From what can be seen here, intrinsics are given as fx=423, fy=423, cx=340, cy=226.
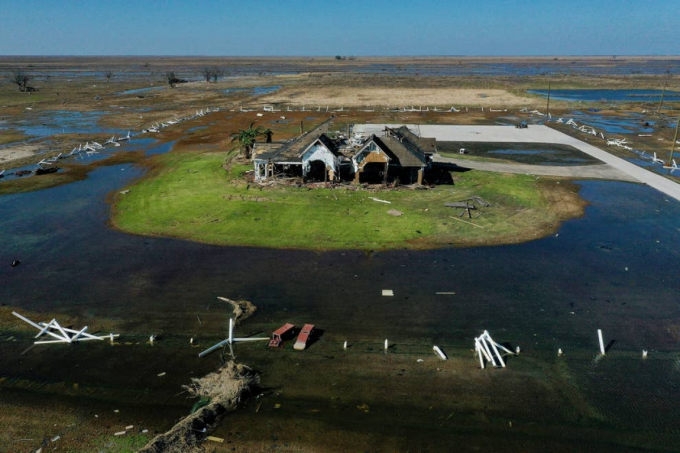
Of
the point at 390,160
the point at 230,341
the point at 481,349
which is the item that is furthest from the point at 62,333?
the point at 390,160

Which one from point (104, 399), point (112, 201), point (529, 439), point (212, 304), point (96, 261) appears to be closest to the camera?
point (529, 439)

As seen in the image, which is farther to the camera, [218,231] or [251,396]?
[218,231]

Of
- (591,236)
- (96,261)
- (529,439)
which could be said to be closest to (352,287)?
(529,439)

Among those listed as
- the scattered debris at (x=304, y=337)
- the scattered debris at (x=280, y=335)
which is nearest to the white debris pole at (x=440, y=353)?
the scattered debris at (x=304, y=337)

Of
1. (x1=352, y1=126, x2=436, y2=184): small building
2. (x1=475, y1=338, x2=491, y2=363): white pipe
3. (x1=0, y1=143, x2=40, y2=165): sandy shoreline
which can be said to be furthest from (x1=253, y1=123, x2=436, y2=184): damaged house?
(x1=0, y1=143, x2=40, y2=165): sandy shoreline

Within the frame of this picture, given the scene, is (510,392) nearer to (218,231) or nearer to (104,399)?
(104,399)
